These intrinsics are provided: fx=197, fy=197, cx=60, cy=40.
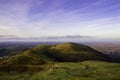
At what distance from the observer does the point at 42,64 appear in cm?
11456

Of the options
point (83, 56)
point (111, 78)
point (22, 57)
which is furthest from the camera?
point (83, 56)

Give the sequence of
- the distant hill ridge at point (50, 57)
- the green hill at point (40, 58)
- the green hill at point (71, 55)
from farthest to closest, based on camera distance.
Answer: the green hill at point (71, 55), the distant hill ridge at point (50, 57), the green hill at point (40, 58)

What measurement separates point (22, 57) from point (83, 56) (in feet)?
146

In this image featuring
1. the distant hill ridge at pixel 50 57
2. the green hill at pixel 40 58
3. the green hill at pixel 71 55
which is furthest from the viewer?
the green hill at pixel 71 55

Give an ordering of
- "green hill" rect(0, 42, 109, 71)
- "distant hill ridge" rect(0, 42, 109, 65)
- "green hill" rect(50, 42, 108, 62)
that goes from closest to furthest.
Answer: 1. "green hill" rect(0, 42, 109, 71)
2. "distant hill ridge" rect(0, 42, 109, 65)
3. "green hill" rect(50, 42, 108, 62)

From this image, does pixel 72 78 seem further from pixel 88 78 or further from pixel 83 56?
pixel 83 56

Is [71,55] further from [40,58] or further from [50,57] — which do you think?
[40,58]

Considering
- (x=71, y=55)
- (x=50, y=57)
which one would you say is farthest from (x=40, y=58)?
(x=71, y=55)

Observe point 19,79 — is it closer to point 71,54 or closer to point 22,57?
point 22,57

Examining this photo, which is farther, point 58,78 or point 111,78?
point 58,78

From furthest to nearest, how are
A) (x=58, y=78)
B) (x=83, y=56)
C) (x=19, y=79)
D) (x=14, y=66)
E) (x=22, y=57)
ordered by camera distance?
(x=83, y=56) < (x=22, y=57) < (x=14, y=66) < (x=19, y=79) < (x=58, y=78)

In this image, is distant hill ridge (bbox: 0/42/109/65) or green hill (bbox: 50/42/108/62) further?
green hill (bbox: 50/42/108/62)

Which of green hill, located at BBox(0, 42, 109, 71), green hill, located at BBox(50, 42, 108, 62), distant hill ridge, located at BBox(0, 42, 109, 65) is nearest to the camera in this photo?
green hill, located at BBox(0, 42, 109, 71)

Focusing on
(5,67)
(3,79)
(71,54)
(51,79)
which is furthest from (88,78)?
(71,54)
